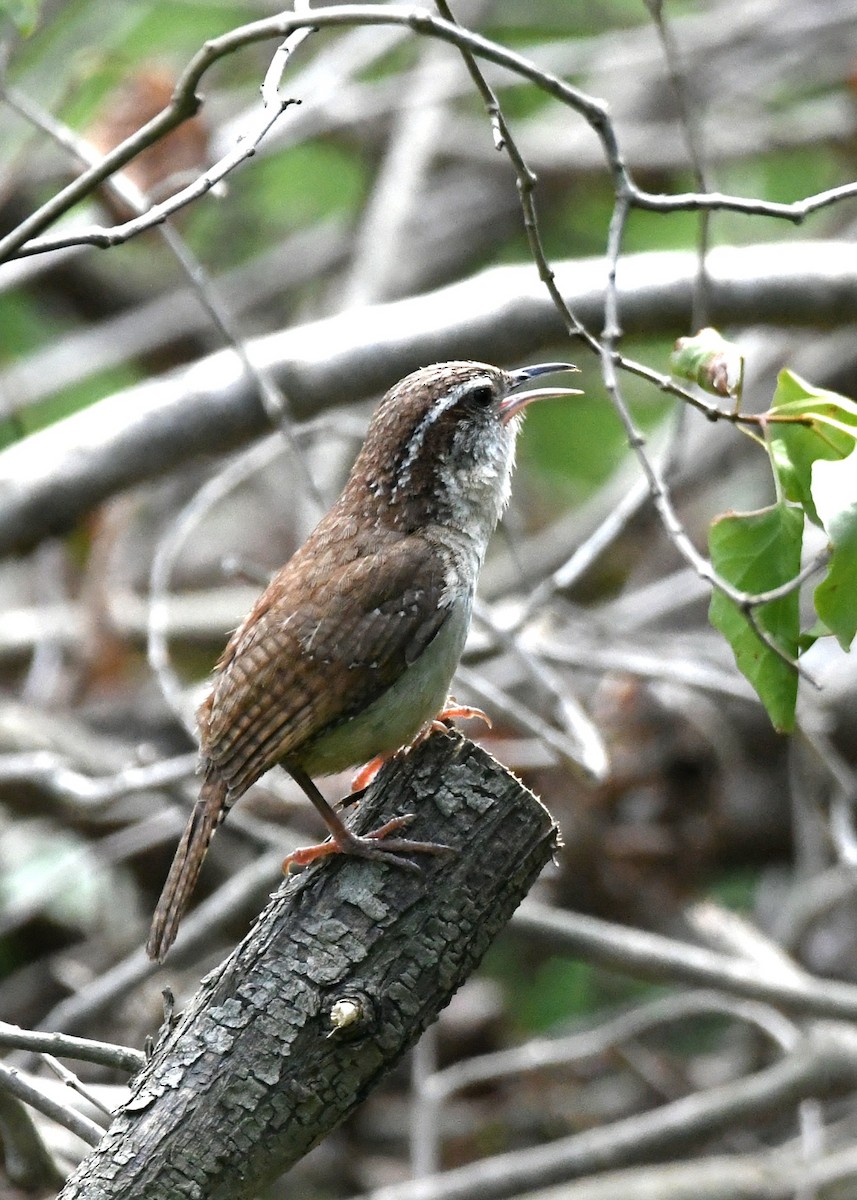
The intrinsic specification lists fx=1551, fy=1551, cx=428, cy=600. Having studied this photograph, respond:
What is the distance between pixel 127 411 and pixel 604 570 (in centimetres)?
382

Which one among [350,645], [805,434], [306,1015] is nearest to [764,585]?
[805,434]

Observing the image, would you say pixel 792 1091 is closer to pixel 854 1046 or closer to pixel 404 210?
pixel 854 1046

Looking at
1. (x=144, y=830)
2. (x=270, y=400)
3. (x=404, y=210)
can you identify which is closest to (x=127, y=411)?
(x=270, y=400)

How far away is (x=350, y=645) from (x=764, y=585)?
2.92 feet

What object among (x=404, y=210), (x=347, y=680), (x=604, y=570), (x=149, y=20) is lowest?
(x=347, y=680)

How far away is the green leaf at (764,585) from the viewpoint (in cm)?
260

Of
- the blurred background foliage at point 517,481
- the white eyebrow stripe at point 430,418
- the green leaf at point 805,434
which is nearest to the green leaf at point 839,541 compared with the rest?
the green leaf at point 805,434

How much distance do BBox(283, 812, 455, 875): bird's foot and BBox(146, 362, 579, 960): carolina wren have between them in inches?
2.7

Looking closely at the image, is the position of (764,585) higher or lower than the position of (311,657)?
higher

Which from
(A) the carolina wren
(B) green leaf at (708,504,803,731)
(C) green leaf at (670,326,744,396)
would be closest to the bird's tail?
(A) the carolina wren

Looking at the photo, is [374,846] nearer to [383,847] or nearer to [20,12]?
[383,847]

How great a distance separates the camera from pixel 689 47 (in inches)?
325

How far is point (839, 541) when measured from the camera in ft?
7.83

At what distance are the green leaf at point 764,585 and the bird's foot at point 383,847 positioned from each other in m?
0.60
